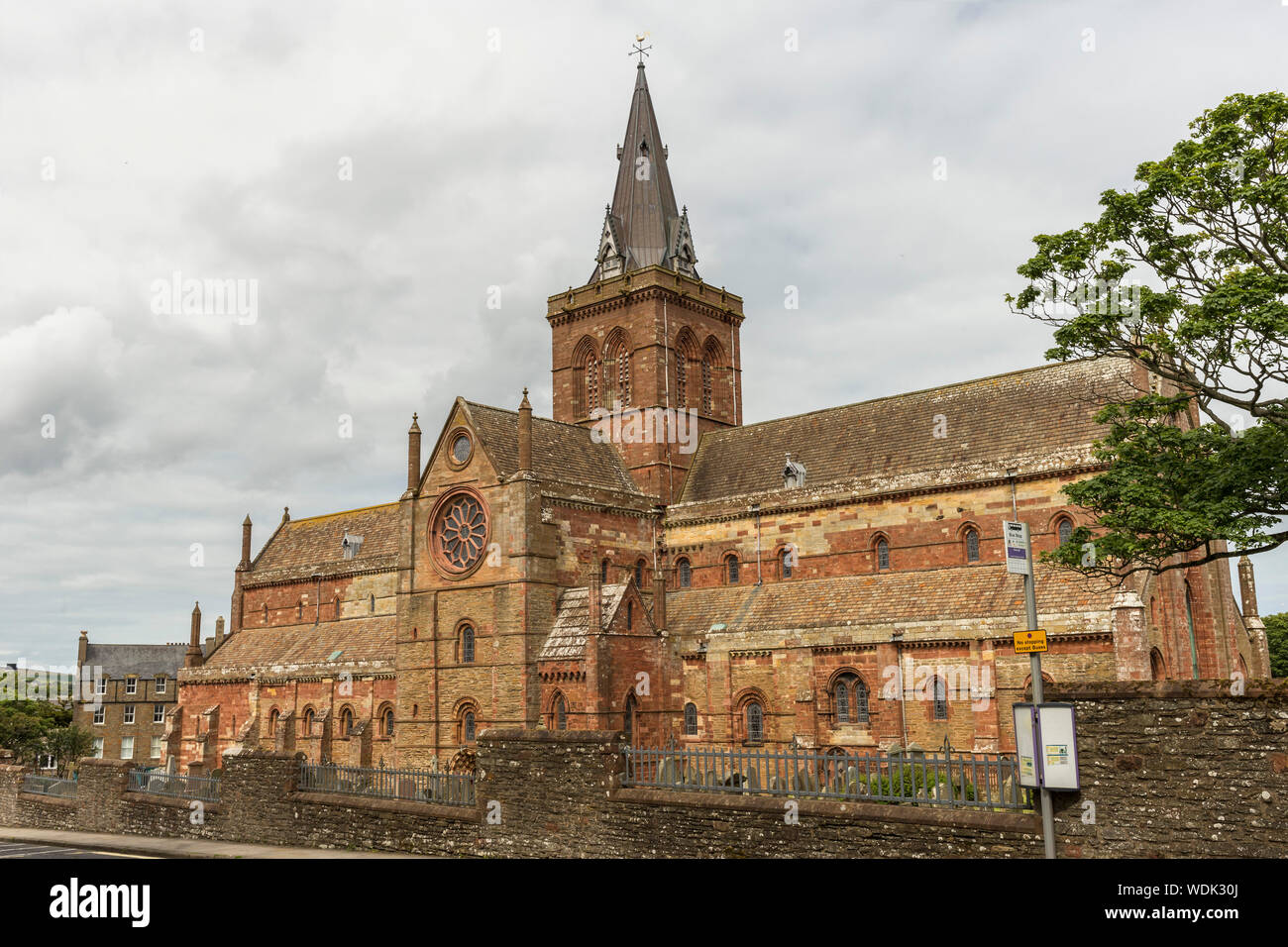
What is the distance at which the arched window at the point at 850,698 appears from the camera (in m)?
33.2

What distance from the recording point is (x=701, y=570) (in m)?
41.0

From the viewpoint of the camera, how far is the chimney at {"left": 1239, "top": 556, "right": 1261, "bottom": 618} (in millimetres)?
37406

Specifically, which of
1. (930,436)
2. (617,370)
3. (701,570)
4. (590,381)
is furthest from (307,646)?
(930,436)

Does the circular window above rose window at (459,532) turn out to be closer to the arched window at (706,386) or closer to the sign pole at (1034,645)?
the arched window at (706,386)

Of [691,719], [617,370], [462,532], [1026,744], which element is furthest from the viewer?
[617,370]

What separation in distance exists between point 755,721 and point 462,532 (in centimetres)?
1278

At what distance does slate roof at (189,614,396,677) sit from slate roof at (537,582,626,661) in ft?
35.0

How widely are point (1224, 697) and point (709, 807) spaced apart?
821 cm

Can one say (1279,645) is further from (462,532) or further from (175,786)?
(175,786)

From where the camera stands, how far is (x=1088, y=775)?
Answer: 1447 cm
